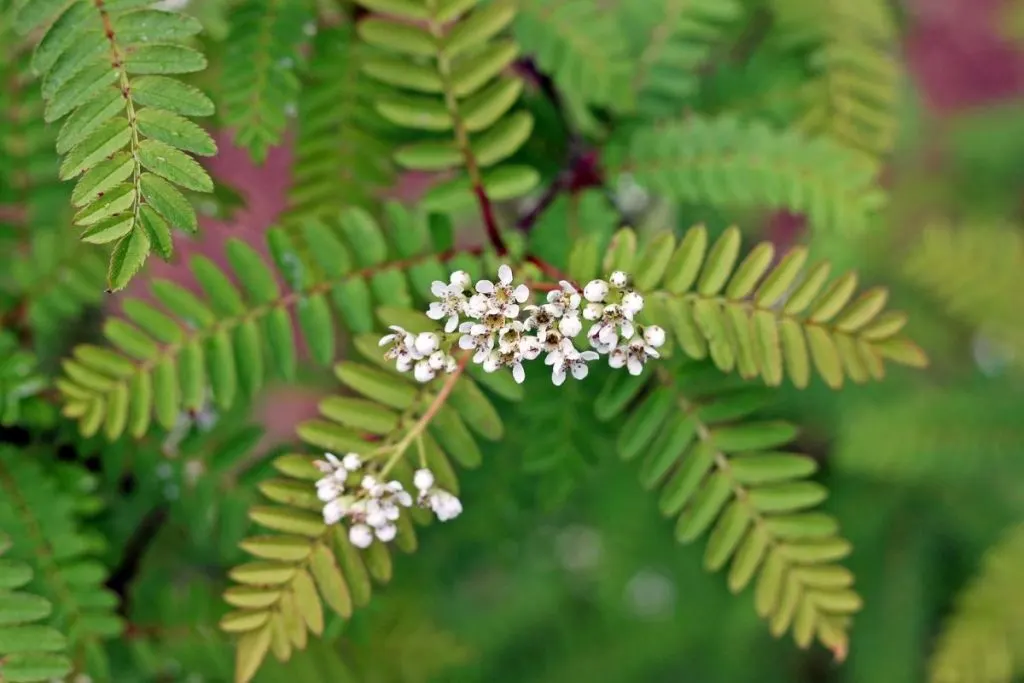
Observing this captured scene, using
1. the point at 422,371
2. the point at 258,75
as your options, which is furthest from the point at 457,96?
the point at 422,371

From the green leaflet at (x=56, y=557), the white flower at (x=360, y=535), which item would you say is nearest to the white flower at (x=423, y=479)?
the white flower at (x=360, y=535)

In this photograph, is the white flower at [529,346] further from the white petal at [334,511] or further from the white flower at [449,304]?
the white petal at [334,511]

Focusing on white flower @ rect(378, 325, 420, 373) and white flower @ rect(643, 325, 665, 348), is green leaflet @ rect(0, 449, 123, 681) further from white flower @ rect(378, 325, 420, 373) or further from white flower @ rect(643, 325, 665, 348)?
white flower @ rect(643, 325, 665, 348)

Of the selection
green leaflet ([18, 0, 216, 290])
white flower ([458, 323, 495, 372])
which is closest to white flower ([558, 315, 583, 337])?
white flower ([458, 323, 495, 372])

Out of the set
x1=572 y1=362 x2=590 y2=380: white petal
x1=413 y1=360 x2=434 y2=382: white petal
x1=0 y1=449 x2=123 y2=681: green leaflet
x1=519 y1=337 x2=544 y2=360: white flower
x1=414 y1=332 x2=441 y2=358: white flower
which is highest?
x1=519 y1=337 x2=544 y2=360: white flower

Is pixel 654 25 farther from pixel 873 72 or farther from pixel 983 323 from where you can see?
pixel 983 323
